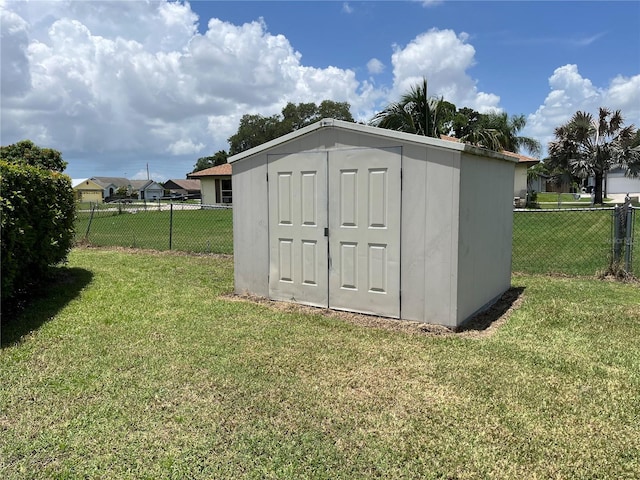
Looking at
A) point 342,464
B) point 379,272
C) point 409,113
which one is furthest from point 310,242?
point 409,113

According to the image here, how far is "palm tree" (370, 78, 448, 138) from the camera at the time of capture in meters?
16.2

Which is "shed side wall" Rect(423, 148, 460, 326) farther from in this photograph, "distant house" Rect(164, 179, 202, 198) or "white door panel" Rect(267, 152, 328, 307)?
"distant house" Rect(164, 179, 202, 198)

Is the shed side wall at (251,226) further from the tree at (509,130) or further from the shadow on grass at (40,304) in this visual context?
the tree at (509,130)

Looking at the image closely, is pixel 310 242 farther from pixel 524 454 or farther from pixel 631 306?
pixel 631 306

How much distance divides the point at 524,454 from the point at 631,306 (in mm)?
3942

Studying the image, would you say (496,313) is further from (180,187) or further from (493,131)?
(180,187)

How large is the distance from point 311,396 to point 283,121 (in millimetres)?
46841

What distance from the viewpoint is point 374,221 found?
17.2 ft

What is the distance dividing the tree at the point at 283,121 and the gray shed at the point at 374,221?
39.3 metres

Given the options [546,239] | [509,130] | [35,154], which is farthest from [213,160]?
[546,239]

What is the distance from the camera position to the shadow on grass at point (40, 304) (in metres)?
4.93

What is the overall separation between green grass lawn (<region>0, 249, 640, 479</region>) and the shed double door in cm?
44

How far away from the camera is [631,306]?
557 cm

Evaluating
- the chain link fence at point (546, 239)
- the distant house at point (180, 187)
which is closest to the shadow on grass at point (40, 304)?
the chain link fence at point (546, 239)
